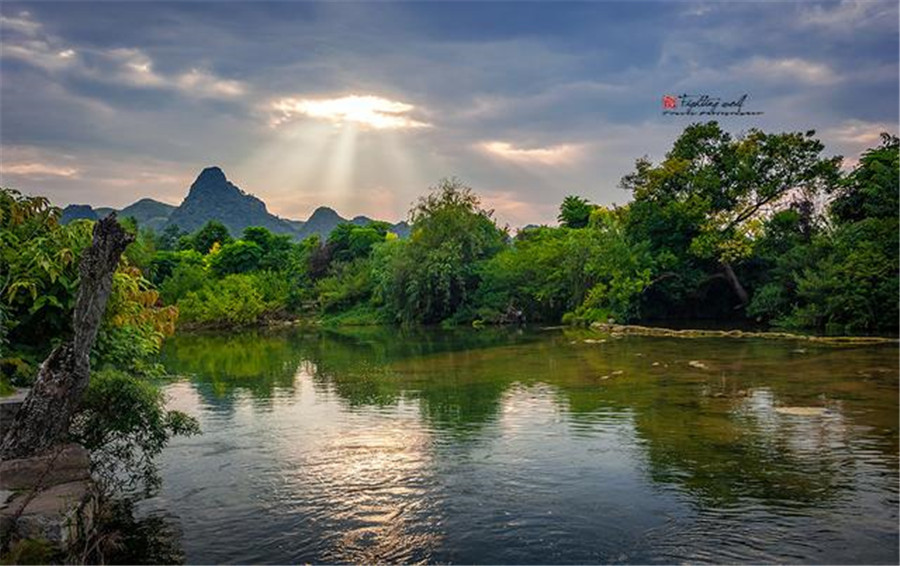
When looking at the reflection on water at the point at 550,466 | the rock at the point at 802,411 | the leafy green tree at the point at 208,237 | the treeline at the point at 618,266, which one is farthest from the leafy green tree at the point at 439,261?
the leafy green tree at the point at 208,237

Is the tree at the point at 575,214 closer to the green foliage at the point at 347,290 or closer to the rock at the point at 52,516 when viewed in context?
the green foliage at the point at 347,290

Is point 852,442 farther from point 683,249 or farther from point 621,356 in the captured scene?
point 683,249

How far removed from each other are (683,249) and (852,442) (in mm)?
28947

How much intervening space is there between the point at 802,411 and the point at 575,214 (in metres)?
52.4

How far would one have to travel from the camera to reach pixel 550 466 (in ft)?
35.0

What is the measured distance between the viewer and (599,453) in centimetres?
1130

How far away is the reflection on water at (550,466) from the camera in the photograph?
25.4ft

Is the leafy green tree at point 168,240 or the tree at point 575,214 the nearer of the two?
the tree at point 575,214

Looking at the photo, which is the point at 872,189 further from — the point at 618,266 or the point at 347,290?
the point at 347,290

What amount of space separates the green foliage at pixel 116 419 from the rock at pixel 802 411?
10.5 meters

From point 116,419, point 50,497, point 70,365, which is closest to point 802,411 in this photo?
point 116,419

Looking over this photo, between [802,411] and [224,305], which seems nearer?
[802,411]

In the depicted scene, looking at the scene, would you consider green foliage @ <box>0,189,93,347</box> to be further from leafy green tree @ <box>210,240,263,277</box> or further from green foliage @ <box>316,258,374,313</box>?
leafy green tree @ <box>210,240,263,277</box>

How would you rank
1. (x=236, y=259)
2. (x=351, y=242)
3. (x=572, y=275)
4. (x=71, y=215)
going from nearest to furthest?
(x=572, y=275) < (x=236, y=259) < (x=351, y=242) < (x=71, y=215)
